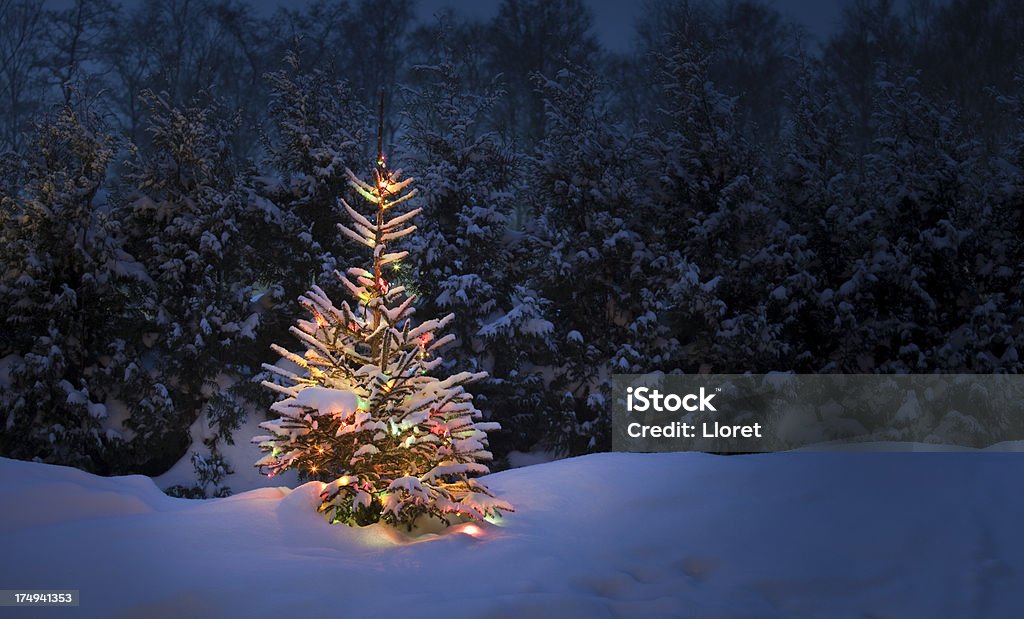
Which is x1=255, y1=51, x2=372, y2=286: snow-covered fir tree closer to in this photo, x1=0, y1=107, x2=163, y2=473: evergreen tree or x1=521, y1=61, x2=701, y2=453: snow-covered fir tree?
x1=0, y1=107, x2=163, y2=473: evergreen tree

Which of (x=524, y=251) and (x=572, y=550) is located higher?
(x=524, y=251)

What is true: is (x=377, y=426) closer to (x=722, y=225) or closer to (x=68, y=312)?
(x=68, y=312)

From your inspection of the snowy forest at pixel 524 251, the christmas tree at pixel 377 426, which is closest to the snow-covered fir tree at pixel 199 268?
the snowy forest at pixel 524 251

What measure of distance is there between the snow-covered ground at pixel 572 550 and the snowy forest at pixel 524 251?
7.16m

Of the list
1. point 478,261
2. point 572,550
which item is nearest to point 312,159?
point 478,261

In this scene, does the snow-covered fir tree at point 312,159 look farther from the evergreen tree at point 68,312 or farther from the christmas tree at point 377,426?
the christmas tree at point 377,426

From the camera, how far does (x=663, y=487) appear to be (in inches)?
273

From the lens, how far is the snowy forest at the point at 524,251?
43.7ft

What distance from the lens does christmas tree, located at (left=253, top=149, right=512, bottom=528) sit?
19.1ft

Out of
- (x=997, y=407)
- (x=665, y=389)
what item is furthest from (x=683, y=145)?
(x=997, y=407)

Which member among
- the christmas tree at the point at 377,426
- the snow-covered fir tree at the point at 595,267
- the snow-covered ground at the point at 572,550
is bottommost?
the snow-covered ground at the point at 572,550

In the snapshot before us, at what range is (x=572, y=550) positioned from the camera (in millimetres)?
5422

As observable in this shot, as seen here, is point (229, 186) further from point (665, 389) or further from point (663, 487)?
point (663, 487)

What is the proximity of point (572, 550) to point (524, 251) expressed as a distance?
1036 centimetres
